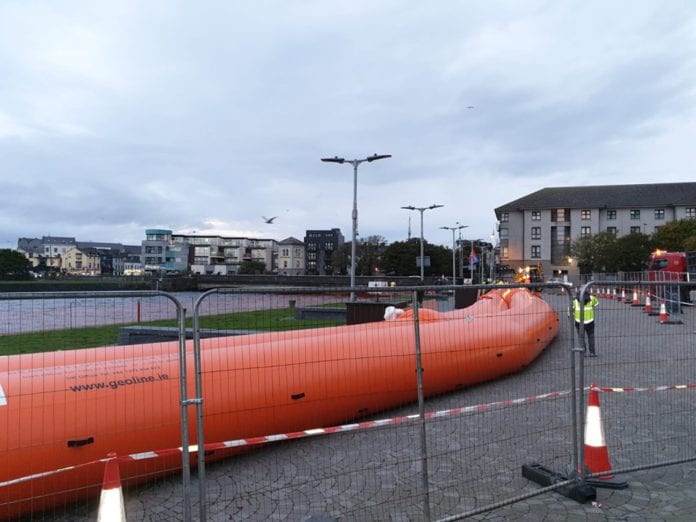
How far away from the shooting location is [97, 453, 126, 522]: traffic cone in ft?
10.6

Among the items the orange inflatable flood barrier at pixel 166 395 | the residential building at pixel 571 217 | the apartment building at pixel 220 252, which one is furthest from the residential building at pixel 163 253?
the orange inflatable flood barrier at pixel 166 395

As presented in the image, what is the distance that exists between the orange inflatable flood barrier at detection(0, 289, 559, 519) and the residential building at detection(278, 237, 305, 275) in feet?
479

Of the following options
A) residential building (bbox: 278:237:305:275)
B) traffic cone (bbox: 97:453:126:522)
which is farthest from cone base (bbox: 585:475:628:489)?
residential building (bbox: 278:237:305:275)

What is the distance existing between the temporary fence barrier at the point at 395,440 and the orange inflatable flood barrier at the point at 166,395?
0.05 m

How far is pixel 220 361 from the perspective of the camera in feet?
18.0

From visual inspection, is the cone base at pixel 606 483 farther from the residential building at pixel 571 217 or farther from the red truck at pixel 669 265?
the residential building at pixel 571 217

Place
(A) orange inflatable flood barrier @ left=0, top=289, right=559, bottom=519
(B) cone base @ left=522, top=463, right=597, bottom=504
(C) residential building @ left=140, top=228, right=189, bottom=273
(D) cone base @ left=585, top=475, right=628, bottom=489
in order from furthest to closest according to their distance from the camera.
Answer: (C) residential building @ left=140, top=228, right=189, bottom=273
(D) cone base @ left=585, top=475, right=628, bottom=489
(B) cone base @ left=522, top=463, right=597, bottom=504
(A) orange inflatable flood barrier @ left=0, top=289, right=559, bottom=519

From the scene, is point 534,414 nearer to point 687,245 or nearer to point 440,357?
point 440,357

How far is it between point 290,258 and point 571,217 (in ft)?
282

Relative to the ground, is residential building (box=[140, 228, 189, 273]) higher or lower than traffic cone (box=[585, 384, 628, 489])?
higher

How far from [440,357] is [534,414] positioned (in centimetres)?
146

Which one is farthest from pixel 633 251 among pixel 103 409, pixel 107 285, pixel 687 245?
pixel 107 285

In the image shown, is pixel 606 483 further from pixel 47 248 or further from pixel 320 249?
pixel 47 248

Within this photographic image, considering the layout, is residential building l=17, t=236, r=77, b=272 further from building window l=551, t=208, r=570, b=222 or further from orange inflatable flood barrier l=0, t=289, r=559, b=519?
orange inflatable flood barrier l=0, t=289, r=559, b=519
